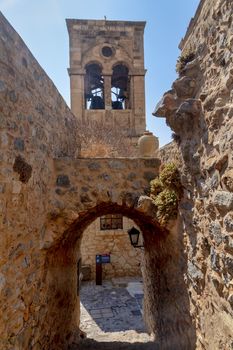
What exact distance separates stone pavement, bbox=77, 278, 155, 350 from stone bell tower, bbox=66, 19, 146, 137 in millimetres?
5937

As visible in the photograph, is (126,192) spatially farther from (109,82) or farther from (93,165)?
(109,82)

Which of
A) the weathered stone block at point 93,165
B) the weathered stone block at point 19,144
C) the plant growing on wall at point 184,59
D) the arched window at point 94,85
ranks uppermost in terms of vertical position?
the arched window at point 94,85

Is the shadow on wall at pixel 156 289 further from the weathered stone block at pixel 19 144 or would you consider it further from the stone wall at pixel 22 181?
the weathered stone block at pixel 19 144

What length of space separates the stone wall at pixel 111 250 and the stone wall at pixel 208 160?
288 inches

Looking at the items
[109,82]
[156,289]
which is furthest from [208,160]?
[109,82]

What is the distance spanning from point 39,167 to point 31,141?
36cm

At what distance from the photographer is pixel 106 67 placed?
35.9ft

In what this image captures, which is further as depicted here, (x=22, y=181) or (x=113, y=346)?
(x=113, y=346)

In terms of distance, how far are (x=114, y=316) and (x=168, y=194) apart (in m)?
5.13

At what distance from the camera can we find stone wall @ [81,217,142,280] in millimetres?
10007

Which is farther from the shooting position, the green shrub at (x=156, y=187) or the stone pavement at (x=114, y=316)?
the stone pavement at (x=114, y=316)

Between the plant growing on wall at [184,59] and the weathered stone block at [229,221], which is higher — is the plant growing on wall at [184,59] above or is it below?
above

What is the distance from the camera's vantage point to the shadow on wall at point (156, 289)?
329 centimetres

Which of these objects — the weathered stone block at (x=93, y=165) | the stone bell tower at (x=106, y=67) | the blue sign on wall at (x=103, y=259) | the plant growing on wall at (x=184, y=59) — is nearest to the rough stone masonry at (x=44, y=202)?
the weathered stone block at (x=93, y=165)
